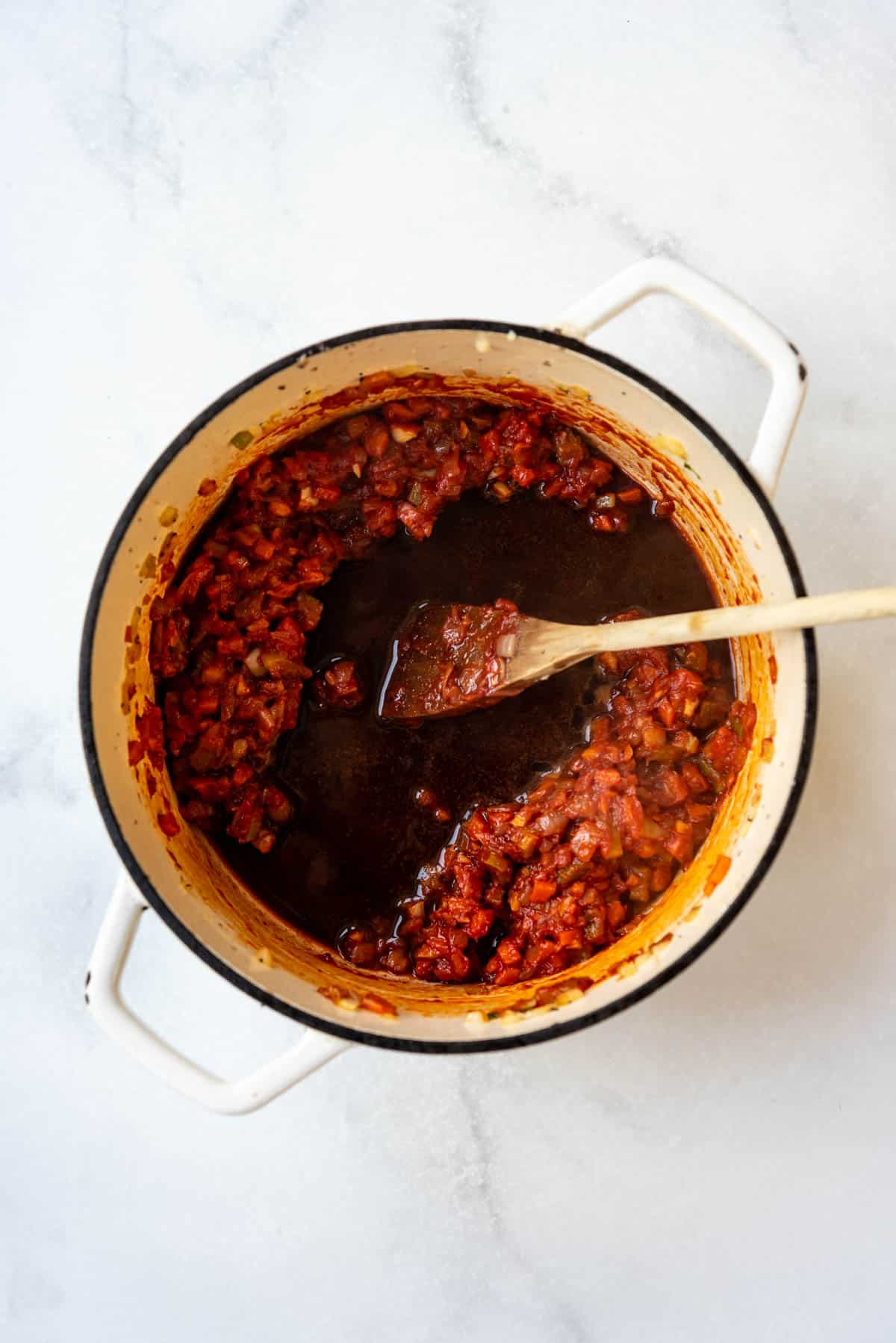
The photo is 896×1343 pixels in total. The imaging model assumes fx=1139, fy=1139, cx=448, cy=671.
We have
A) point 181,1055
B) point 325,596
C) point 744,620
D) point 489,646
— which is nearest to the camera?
point 744,620

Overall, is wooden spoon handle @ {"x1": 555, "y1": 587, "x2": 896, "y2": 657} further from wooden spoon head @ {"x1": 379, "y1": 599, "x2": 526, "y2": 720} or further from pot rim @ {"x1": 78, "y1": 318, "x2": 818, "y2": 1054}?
wooden spoon head @ {"x1": 379, "y1": 599, "x2": 526, "y2": 720}

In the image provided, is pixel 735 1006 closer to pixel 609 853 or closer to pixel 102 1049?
pixel 609 853

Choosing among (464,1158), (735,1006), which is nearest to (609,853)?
(735,1006)

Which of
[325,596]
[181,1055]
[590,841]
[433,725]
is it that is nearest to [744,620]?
[590,841]

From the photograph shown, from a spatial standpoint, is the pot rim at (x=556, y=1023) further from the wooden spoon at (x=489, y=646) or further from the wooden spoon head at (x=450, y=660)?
the wooden spoon head at (x=450, y=660)

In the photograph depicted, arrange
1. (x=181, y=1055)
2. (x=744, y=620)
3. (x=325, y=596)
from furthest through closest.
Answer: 1. (x=325, y=596)
2. (x=181, y=1055)
3. (x=744, y=620)

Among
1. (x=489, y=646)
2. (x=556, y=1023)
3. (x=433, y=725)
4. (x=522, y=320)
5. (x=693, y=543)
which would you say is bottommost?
(x=556, y=1023)

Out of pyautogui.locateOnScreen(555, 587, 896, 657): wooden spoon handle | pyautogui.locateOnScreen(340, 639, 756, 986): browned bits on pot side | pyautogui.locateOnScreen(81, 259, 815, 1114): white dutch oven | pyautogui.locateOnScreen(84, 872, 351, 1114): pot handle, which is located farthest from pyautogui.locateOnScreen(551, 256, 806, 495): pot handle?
pyautogui.locateOnScreen(84, 872, 351, 1114): pot handle

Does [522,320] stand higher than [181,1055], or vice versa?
[522,320]

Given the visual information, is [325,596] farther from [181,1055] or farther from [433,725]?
[181,1055]
